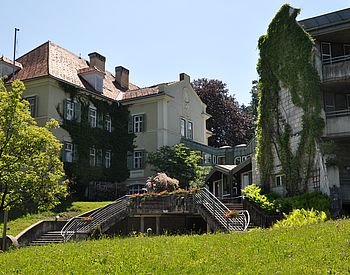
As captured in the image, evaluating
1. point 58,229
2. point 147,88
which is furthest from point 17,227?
point 147,88

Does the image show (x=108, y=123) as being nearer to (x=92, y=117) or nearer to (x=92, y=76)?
(x=92, y=117)

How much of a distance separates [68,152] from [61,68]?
7.35 m

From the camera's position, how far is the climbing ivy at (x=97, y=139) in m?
36.8

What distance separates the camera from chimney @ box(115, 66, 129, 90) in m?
47.1

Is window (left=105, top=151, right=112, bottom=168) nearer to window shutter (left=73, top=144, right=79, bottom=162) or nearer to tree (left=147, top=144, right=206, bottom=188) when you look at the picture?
tree (left=147, top=144, right=206, bottom=188)

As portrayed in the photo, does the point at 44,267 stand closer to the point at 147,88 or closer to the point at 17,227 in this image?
the point at 17,227

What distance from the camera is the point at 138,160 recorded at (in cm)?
4172

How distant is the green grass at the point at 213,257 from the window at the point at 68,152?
2172 cm

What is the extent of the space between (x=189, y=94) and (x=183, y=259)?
36035mm

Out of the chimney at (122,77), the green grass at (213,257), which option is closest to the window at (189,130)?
the chimney at (122,77)

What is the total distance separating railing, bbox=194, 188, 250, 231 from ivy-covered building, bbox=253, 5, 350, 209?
5.29 metres

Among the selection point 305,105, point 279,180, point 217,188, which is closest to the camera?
point 305,105

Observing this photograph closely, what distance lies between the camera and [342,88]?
27016 mm

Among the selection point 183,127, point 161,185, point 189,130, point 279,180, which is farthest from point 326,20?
point 189,130
